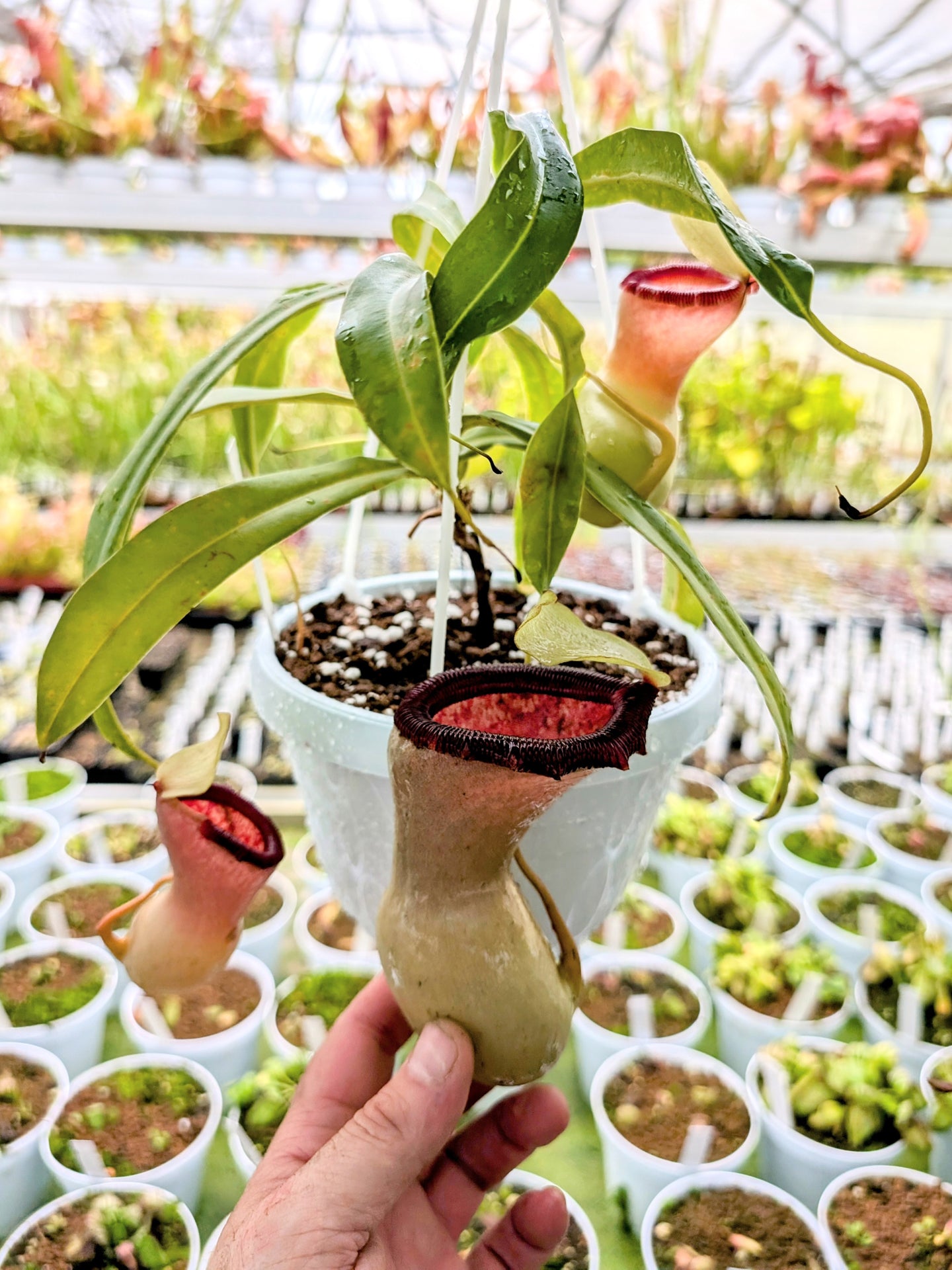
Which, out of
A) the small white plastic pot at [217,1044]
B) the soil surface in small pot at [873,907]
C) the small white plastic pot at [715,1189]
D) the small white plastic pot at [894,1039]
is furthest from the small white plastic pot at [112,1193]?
the soil surface in small pot at [873,907]

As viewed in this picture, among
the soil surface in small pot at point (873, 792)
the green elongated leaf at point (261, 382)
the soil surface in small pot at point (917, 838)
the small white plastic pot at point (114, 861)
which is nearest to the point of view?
the green elongated leaf at point (261, 382)

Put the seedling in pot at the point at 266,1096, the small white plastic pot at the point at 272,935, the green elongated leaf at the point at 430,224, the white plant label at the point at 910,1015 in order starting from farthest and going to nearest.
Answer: the small white plastic pot at the point at 272,935, the white plant label at the point at 910,1015, the seedling in pot at the point at 266,1096, the green elongated leaf at the point at 430,224

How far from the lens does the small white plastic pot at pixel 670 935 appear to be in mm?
1018

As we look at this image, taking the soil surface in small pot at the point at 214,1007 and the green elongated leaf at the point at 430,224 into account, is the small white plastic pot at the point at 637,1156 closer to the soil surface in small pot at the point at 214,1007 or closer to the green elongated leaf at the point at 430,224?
the soil surface in small pot at the point at 214,1007

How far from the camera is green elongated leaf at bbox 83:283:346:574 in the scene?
400mm

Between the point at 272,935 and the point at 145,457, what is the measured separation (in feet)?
2.51

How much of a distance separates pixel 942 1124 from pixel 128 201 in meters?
1.33

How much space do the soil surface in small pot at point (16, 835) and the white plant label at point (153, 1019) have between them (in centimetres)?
34

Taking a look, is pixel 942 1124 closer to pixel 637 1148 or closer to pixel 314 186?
pixel 637 1148

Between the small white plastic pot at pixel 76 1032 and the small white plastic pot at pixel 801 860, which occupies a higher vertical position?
the small white plastic pot at pixel 801 860

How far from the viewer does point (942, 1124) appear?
78 cm

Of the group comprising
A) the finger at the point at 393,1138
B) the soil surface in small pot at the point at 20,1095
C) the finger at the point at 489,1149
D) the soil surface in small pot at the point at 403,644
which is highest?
the soil surface in small pot at the point at 403,644

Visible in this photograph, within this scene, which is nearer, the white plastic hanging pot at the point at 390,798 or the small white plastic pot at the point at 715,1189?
the white plastic hanging pot at the point at 390,798

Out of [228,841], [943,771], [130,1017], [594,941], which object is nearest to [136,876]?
[130,1017]
